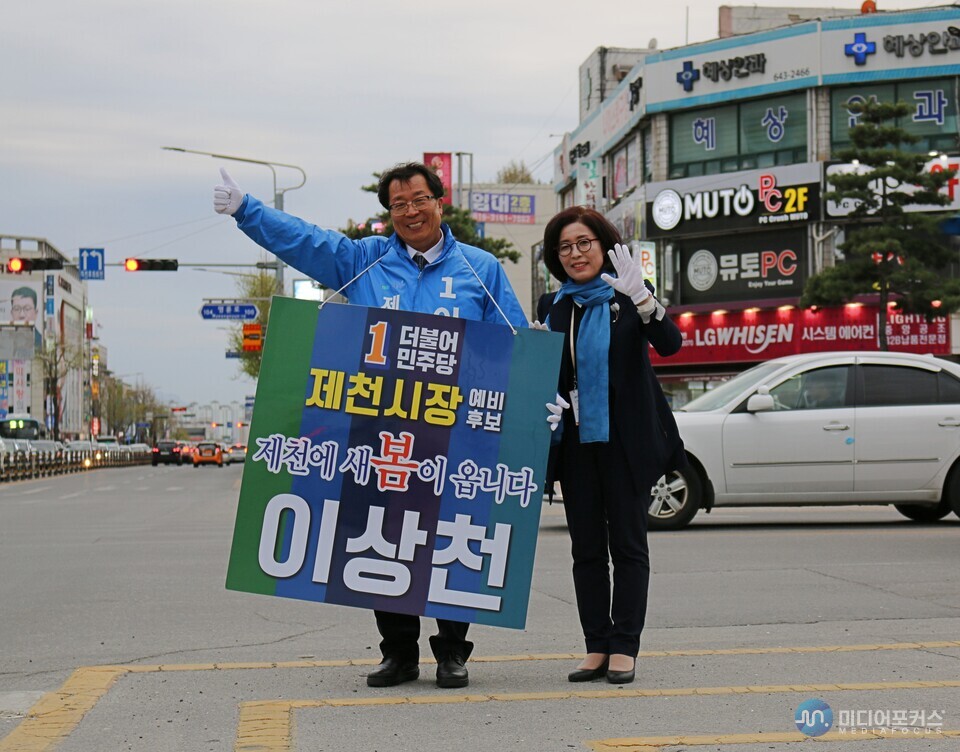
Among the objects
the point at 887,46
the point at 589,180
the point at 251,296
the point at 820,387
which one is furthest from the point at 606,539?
the point at 251,296

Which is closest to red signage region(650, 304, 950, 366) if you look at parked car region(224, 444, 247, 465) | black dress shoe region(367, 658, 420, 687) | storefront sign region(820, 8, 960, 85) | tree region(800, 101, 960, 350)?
tree region(800, 101, 960, 350)

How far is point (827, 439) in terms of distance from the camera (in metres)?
12.4

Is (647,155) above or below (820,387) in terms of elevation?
above

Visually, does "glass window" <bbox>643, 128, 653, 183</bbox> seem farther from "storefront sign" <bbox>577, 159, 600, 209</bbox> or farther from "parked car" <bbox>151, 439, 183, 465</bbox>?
"parked car" <bbox>151, 439, 183, 465</bbox>

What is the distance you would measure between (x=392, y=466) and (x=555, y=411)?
0.67 metres

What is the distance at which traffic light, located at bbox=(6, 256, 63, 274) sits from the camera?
28989 mm

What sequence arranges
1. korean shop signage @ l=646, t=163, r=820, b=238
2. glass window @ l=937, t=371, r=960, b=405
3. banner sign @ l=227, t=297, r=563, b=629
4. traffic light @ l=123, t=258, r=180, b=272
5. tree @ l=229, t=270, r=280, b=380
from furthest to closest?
tree @ l=229, t=270, r=280, b=380 → korean shop signage @ l=646, t=163, r=820, b=238 → traffic light @ l=123, t=258, r=180, b=272 → glass window @ l=937, t=371, r=960, b=405 → banner sign @ l=227, t=297, r=563, b=629

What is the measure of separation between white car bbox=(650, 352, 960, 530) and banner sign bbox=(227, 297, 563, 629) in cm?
726

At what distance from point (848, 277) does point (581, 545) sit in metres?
27.0

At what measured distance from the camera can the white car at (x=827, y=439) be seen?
1238cm

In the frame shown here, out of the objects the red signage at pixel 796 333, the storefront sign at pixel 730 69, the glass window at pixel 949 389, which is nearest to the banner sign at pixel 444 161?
the storefront sign at pixel 730 69

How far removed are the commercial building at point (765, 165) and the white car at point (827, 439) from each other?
26.3 meters

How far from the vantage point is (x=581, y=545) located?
5574 mm

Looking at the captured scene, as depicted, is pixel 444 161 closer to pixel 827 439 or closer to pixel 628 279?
pixel 827 439
